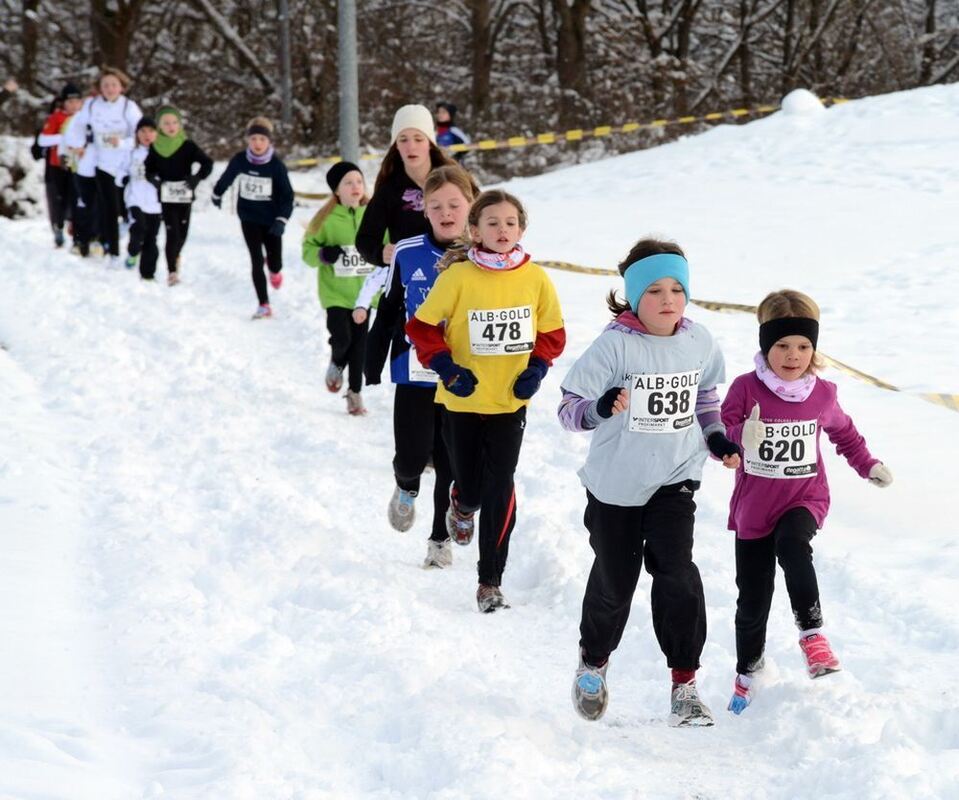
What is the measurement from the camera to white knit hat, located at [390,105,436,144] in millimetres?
6621

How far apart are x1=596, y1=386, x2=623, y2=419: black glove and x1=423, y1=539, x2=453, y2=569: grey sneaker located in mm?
2018

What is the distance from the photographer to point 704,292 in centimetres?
1200

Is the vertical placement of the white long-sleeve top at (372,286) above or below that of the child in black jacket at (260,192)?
below

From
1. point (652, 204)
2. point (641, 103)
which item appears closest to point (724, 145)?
point (652, 204)

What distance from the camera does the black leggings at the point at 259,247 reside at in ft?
37.0

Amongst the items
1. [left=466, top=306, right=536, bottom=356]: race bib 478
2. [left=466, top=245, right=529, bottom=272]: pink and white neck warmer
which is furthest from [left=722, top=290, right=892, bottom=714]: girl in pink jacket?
[left=466, top=245, right=529, bottom=272]: pink and white neck warmer

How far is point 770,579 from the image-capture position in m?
4.54

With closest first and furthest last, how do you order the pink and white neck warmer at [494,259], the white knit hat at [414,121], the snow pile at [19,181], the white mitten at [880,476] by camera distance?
1. the white mitten at [880,476]
2. the pink and white neck warmer at [494,259]
3. the white knit hat at [414,121]
4. the snow pile at [19,181]

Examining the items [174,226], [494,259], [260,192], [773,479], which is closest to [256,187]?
[260,192]

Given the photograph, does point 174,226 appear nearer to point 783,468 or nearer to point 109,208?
point 109,208

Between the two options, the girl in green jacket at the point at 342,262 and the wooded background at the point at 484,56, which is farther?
the wooded background at the point at 484,56

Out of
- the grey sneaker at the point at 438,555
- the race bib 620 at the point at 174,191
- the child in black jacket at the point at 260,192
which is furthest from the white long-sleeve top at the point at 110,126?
the grey sneaker at the point at 438,555

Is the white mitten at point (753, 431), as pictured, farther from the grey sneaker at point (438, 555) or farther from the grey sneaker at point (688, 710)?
the grey sneaker at point (438, 555)

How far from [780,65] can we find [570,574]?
23.4 meters
